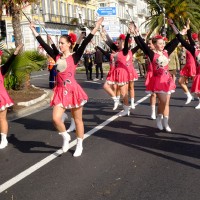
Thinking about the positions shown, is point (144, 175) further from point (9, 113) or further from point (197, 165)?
point (9, 113)

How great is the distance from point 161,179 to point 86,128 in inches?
147

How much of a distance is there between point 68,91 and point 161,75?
2.33m

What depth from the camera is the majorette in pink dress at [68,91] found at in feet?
21.0

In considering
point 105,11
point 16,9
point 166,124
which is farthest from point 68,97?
point 105,11

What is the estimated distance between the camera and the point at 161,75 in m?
8.02

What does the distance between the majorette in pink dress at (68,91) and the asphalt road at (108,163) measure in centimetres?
87

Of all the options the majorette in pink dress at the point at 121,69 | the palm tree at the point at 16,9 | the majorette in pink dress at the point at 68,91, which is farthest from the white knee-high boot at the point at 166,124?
the palm tree at the point at 16,9

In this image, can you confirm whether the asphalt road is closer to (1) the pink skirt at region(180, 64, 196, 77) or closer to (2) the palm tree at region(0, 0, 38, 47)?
(1) the pink skirt at region(180, 64, 196, 77)

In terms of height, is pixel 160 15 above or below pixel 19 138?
above

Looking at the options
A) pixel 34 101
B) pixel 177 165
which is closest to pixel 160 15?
pixel 34 101

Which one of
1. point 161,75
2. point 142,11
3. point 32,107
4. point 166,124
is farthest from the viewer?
point 142,11

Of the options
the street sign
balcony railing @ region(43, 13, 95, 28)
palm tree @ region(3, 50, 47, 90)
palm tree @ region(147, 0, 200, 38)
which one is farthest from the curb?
balcony railing @ region(43, 13, 95, 28)

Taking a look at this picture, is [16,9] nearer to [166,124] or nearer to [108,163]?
[166,124]

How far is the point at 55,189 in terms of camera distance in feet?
16.7
